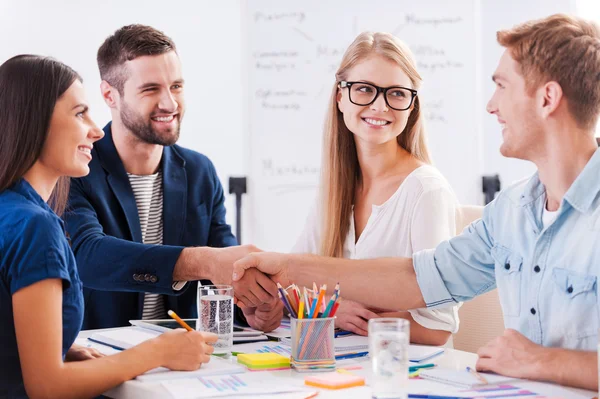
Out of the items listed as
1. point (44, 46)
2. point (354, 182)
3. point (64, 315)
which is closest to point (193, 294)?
point (354, 182)

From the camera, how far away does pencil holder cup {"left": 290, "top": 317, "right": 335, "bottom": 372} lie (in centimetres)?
161

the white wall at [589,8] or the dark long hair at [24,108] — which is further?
the white wall at [589,8]

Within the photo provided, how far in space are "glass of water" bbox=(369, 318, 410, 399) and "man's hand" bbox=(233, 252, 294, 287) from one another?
0.82m

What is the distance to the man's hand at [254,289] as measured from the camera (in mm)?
2131

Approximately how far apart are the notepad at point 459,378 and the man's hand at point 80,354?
0.76 meters

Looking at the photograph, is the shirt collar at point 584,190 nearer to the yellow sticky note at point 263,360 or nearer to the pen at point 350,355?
the pen at point 350,355

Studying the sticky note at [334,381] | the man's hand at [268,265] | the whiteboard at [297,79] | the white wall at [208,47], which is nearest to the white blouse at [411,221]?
the man's hand at [268,265]

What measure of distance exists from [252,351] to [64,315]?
458mm

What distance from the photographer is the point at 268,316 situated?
7.00ft

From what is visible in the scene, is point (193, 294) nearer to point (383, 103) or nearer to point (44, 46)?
point (383, 103)

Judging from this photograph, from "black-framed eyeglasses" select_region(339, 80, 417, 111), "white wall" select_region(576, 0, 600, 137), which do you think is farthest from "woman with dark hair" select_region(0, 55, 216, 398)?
"white wall" select_region(576, 0, 600, 137)

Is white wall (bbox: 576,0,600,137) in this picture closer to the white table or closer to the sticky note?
the white table

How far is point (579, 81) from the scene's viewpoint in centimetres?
169

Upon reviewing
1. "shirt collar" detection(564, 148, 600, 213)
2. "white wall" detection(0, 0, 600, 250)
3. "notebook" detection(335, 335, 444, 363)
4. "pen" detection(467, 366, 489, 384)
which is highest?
"white wall" detection(0, 0, 600, 250)
